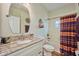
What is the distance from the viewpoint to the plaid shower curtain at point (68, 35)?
1.55 m

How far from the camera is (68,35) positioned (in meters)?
1.57

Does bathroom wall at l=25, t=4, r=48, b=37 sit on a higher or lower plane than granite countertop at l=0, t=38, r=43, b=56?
higher

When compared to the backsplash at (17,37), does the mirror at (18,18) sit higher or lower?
higher

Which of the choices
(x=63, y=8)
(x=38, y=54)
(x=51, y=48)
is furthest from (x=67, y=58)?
(x=63, y=8)

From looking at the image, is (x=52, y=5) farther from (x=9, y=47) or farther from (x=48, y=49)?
(x=9, y=47)

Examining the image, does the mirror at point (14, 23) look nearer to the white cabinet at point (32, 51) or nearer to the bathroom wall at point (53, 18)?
the white cabinet at point (32, 51)

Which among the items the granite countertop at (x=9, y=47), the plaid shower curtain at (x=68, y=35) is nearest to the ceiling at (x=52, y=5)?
the plaid shower curtain at (x=68, y=35)

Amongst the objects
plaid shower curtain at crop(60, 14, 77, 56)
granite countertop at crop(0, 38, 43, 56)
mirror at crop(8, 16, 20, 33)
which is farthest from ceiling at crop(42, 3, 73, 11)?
granite countertop at crop(0, 38, 43, 56)

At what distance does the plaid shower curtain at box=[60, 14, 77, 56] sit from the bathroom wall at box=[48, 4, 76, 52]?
4cm

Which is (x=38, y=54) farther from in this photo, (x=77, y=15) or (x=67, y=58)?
(x=77, y=15)

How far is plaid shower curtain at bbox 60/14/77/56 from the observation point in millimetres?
1552

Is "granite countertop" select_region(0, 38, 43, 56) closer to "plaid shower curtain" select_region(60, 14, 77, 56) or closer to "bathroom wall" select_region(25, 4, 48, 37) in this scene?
"bathroom wall" select_region(25, 4, 48, 37)

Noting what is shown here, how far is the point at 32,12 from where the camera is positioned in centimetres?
158

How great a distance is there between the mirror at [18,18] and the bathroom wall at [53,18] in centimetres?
27
